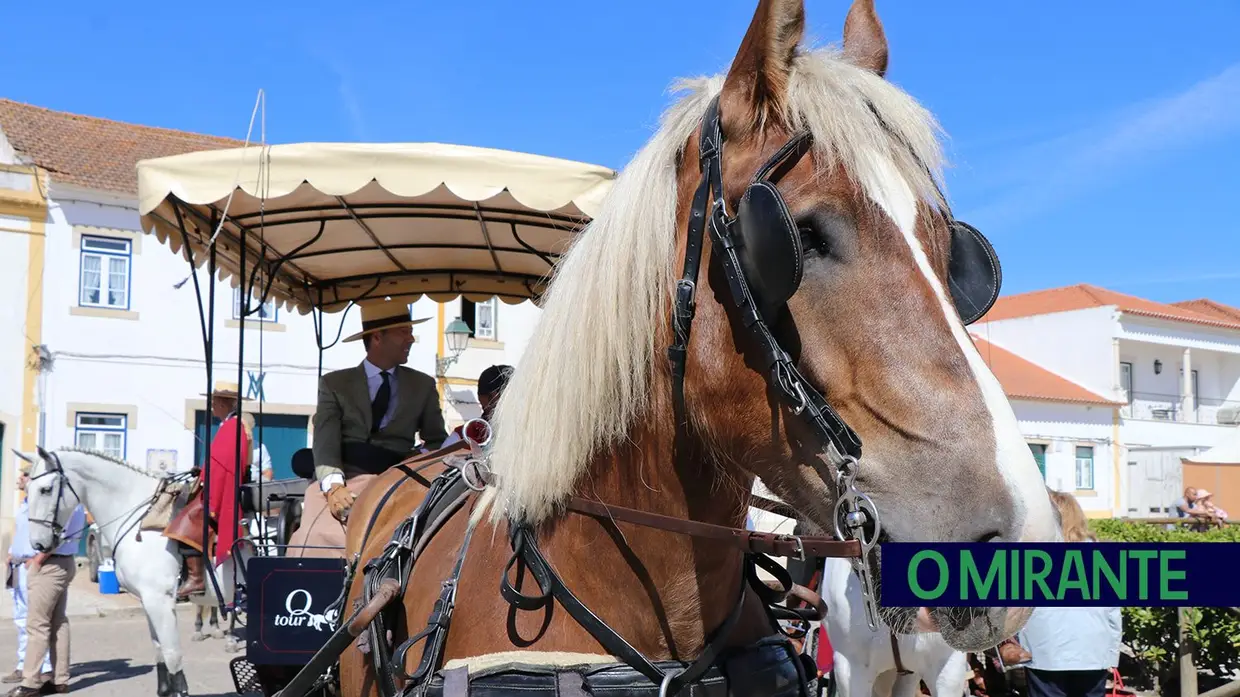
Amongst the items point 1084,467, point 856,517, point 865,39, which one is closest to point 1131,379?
point 1084,467

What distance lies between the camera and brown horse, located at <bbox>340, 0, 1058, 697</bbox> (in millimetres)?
1375

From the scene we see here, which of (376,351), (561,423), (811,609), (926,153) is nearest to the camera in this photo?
(926,153)

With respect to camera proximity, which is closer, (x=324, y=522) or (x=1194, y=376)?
(x=324, y=522)

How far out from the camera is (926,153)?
1611mm

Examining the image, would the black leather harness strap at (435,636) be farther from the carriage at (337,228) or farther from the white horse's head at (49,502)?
the white horse's head at (49,502)

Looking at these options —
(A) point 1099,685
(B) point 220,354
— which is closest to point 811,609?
(A) point 1099,685

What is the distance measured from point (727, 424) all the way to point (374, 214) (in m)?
2.77

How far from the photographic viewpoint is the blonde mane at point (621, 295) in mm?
1615

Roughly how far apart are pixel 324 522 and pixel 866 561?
3.25 metres

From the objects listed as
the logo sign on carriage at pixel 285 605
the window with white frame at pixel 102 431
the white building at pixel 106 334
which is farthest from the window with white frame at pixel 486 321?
the logo sign on carriage at pixel 285 605

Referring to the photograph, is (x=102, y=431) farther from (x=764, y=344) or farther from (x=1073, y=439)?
(x=1073, y=439)

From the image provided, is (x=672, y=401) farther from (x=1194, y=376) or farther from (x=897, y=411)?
(x=1194, y=376)

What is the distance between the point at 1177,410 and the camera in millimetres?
32875

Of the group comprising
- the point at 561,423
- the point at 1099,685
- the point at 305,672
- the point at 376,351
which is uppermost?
the point at 376,351
